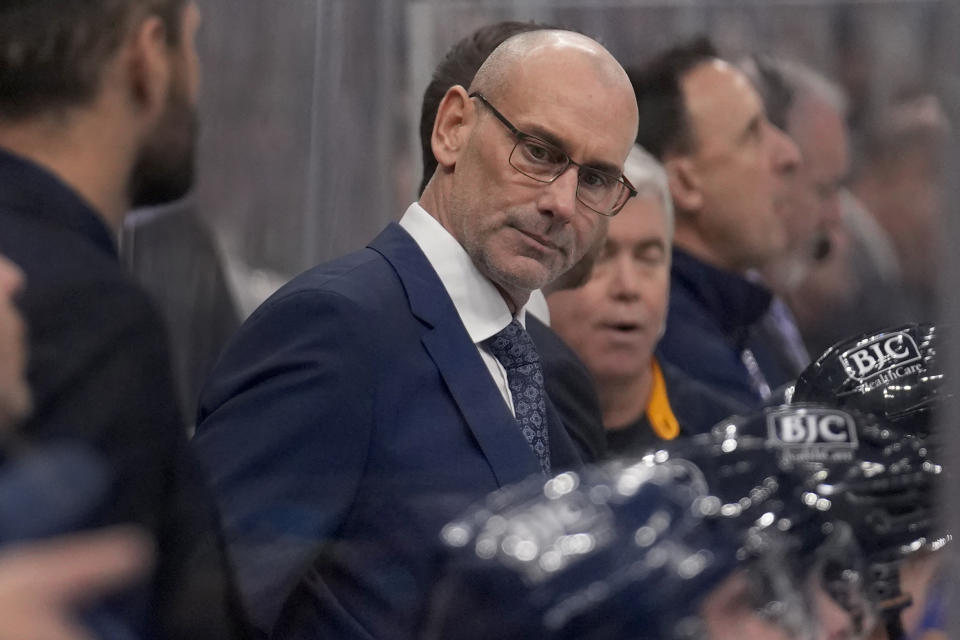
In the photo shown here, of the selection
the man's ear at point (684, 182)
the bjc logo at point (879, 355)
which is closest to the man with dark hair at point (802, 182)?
the man's ear at point (684, 182)

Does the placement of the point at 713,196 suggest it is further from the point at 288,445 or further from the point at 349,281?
the point at 288,445

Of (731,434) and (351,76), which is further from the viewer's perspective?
(351,76)

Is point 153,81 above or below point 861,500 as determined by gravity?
above

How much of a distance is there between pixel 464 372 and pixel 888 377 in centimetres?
36

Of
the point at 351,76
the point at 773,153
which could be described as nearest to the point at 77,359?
the point at 351,76

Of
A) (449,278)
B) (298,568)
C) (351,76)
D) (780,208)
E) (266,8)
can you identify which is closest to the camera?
(298,568)

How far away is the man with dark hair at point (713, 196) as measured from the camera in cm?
202

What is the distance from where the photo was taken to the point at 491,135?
1332 millimetres

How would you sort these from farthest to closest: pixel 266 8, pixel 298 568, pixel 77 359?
pixel 266 8, pixel 298 568, pixel 77 359

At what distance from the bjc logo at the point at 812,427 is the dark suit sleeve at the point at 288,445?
1.30ft

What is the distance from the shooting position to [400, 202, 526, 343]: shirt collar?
1.28 meters

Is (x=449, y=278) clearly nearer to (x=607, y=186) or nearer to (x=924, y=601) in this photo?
(x=607, y=186)

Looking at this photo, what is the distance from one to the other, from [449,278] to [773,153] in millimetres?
1208

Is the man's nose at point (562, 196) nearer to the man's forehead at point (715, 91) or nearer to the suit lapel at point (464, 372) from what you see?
the suit lapel at point (464, 372)
